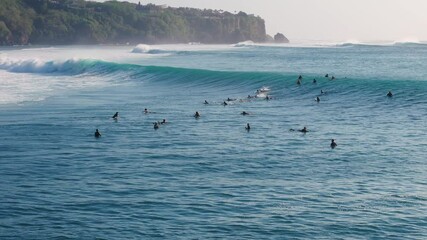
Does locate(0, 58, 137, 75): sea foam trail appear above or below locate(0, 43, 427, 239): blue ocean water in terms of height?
above

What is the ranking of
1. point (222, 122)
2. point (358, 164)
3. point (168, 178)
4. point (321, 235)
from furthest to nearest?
point (222, 122), point (358, 164), point (168, 178), point (321, 235)

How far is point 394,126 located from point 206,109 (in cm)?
1396

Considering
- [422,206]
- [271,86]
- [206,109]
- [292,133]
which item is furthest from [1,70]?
[422,206]

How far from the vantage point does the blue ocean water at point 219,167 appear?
62.3ft

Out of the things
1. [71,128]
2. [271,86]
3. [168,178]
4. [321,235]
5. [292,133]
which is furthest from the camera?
[271,86]

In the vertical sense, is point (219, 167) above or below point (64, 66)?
below

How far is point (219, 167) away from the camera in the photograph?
26172mm

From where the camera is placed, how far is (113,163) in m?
27.2

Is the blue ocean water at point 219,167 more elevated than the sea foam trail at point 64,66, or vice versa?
the sea foam trail at point 64,66

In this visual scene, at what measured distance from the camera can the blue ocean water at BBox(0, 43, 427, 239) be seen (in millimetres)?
18984

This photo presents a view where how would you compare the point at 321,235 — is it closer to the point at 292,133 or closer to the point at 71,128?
the point at 292,133

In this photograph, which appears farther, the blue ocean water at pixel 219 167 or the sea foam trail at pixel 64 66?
the sea foam trail at pixel 64 66

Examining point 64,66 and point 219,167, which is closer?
point 219,167

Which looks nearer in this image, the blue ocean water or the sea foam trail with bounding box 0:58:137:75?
the blue ocean water
